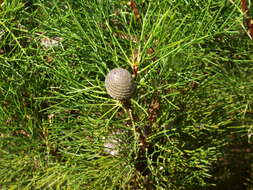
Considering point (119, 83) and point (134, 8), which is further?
point (134, 8)

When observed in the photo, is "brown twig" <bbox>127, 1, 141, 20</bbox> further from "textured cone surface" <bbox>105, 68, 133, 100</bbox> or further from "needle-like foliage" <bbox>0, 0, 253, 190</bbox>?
"textured cone surface" <bbox>105, 68, 133, 100</bbox>

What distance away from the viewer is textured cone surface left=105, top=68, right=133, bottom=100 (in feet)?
1.99

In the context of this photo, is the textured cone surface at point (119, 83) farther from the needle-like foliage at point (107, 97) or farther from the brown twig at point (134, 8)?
the brown twig at point (134, 8)

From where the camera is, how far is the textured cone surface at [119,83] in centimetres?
61

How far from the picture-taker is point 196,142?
0.98 metres

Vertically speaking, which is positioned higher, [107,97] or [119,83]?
[119,83]

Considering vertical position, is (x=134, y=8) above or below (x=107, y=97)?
above

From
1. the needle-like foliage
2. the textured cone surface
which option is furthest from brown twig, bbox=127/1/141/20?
the textured cone surface

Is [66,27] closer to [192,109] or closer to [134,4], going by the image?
[134,4]

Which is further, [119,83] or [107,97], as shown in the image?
[107,97]

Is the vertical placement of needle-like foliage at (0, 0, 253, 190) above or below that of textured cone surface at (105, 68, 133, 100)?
below

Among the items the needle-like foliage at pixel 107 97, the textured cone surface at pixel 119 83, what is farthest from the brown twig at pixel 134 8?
the textured cone surface at pixel 119 83

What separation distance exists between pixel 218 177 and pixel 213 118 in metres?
0.58

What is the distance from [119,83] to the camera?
610mm
